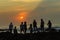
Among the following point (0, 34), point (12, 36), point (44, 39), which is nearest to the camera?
point (44, 39)

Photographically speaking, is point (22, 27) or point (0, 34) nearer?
point (22, 27)

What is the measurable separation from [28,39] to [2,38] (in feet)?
25.2

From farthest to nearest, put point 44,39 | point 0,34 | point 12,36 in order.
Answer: point 0,34 → point 12,36 → point 44,39

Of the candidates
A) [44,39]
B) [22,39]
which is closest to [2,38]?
[22,39]

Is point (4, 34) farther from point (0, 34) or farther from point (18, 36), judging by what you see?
point (18, 36)

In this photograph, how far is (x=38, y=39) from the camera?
59406mm

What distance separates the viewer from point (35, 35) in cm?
6003

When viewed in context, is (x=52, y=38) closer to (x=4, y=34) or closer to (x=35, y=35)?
(x=35, y=35)

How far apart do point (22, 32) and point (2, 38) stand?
4423mm

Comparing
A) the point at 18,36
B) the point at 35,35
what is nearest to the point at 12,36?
the point at 18,36

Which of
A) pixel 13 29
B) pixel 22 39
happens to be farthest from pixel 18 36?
pixel 13 29

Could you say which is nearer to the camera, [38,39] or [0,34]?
[38,39]

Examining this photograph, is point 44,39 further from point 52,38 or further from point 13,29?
point 13,29

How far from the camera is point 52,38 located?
193 ft
